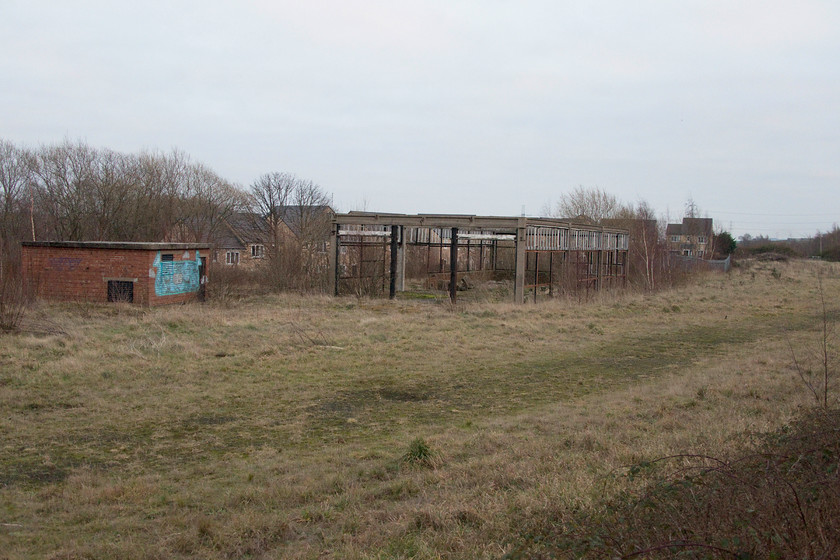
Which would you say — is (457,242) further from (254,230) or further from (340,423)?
(254,230)

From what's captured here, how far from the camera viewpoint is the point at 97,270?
21.4 metres

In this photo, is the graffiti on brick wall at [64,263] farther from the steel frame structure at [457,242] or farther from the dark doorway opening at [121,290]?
the steel frame structure at [457,242]

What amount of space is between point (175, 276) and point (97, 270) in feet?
7.99

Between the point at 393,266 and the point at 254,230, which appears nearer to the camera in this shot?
the point at 393,266

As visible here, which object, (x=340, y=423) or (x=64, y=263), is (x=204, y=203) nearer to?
(x=64, y=263)

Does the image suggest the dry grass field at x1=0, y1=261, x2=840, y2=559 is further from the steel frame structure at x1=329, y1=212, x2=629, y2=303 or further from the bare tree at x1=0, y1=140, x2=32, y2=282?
the bare tree at x1=0, y1=140, x2=32, y2=282

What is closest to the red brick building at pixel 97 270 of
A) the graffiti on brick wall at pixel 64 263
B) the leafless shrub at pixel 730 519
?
the graffiti on brick wall at pixel 64 263

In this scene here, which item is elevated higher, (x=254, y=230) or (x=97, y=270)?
(x=254, y=230)

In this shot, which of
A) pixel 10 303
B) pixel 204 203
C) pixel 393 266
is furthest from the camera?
pixel 204 203

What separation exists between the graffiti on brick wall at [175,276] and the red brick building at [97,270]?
0.03 m

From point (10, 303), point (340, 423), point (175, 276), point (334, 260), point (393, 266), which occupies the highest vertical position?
point (334, 260)

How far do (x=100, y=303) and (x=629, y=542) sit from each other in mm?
21066

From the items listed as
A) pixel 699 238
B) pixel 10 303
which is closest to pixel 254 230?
pixel 10 303

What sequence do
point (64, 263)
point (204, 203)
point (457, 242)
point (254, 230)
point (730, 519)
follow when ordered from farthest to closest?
1. point (254, 230)
2. point (204, 203)
3. point (457, 242)
4. point (64, 263)
5. point (730, 519)
